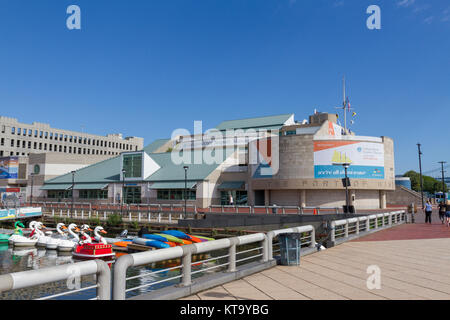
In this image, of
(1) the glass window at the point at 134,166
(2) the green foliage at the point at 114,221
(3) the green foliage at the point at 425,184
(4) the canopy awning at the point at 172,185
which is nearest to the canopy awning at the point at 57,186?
(1) the glass window at the point at 134,166

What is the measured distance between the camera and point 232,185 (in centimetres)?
4794

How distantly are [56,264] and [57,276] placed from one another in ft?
64.8

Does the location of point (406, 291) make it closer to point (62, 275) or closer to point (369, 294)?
point (369, 294)

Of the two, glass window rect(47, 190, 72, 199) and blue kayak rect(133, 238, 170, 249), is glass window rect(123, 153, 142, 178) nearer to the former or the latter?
glass window rect(47, 190, 72, 199)

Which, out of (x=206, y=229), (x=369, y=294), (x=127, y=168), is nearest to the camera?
(x=369, y=294)

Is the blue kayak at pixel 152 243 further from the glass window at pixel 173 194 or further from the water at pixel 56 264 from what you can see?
the glass window at pixel 173 194

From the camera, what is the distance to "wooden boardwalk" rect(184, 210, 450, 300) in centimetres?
645

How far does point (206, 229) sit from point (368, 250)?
21.7 meters

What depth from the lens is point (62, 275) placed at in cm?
454

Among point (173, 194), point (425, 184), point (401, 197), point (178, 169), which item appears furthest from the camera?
point (425, 184)

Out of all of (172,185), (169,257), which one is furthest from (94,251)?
(172,185)

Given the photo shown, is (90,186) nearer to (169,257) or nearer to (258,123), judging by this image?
(258,123)

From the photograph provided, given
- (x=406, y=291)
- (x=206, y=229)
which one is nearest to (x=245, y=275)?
(x=406, y=291)

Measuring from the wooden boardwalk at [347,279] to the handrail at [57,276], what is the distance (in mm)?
1869
